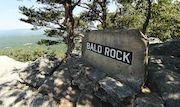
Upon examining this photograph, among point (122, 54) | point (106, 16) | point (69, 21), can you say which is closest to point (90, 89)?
point (122, 54)

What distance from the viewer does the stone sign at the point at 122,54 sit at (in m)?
4.25

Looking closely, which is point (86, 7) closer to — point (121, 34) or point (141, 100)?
point (121, 34)

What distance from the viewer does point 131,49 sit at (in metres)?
4.40

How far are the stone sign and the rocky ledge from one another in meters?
0.21

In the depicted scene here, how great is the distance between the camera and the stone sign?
425 cm

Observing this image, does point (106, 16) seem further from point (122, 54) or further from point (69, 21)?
point (122, 54)

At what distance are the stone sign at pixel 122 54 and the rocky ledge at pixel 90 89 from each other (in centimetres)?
21

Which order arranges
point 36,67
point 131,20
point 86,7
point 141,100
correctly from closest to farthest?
point 141,100, point 36,67, point 86,7, point 131,20

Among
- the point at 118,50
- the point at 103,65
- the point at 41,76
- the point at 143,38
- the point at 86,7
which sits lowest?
the point at 41,76

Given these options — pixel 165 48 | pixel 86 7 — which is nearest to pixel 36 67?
pixel 165 48

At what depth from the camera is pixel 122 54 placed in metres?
4.66

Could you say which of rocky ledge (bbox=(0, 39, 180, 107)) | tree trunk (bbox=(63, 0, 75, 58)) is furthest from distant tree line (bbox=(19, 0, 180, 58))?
rocky ledge (bbox=(0, 39, 180, 107))

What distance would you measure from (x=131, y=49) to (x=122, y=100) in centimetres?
114

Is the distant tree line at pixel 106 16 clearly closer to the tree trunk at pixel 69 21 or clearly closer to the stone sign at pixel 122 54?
the tree trunk at pixel 69 21
